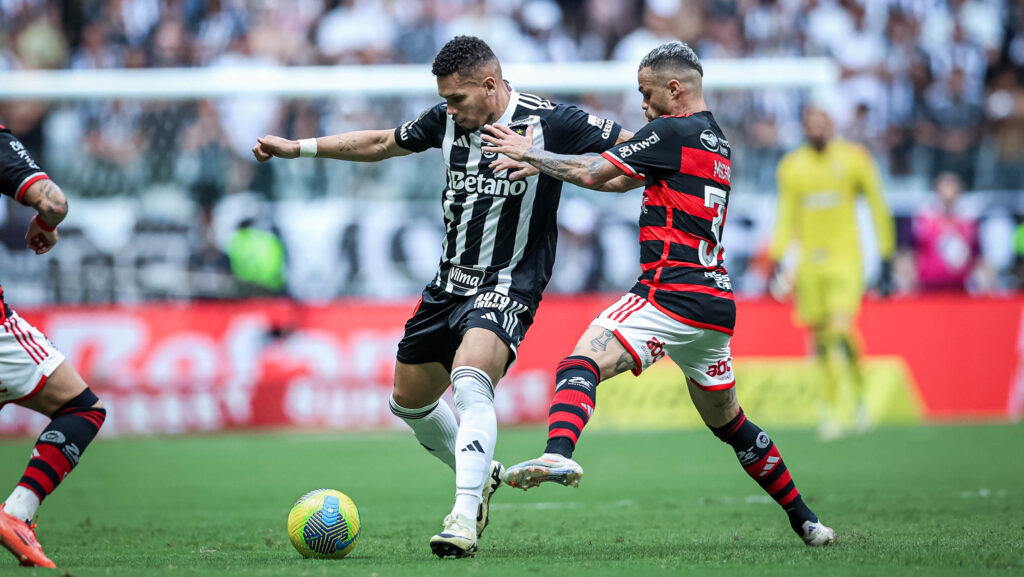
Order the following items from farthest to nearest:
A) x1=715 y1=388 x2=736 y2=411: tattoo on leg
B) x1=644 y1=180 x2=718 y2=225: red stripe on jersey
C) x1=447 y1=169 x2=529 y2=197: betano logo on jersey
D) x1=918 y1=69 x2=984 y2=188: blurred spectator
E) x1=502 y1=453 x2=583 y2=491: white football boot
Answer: x1=918 y1=69 x2=984 y2=188: blurred spectator → x1=447 y1=169 x2=529 y2=197: betano logo on jersey → x1=715 y1=388 x2=736 y2=411: tattoo on leg → x1=644 y1=180 x2=718 y2=225: red stripe on jersey → x1=502 y1=453 x2=583 y2=491: white football boot

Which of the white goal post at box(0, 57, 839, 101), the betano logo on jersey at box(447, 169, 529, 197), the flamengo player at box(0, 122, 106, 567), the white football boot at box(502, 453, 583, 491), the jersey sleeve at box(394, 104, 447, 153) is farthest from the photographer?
the white goal post at box(0, 57, 839, 101)

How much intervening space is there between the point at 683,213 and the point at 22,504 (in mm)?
3517

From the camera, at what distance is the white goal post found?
50.6 feet

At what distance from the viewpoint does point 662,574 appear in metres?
5.02

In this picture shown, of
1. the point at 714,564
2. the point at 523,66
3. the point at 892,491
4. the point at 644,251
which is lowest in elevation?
the point at 892,491

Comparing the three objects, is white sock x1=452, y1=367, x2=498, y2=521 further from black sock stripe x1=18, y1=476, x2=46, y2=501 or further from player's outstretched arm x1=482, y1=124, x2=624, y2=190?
black sock stripe x1=18, y1=476, x2=46, y2=501

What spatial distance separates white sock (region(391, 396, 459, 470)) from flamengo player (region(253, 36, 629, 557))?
14mm

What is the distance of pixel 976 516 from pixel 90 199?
12.5 metres

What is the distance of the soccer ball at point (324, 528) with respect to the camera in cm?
573

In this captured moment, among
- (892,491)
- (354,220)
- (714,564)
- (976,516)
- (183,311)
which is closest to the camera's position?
(714,564)

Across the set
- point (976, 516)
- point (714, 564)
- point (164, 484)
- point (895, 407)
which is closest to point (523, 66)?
point (895, 407)

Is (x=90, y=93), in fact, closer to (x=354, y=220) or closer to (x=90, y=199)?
(x=90, y=199)

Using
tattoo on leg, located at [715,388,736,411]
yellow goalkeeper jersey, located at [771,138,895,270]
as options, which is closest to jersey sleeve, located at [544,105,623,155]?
tattoo on leg, located at [715,388,736,411]

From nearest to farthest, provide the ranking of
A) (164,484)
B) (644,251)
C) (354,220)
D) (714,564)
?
(714,564) < (644,251) < (164,484) < (354,220)
